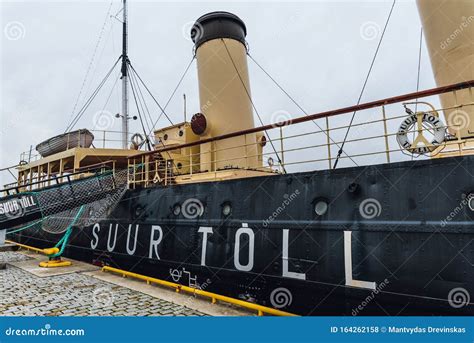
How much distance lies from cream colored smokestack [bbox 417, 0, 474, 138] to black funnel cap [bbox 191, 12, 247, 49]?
6.10 metres

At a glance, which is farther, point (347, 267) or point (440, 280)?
point (347, 267)

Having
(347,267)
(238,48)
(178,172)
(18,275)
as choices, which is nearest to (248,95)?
(238,48)

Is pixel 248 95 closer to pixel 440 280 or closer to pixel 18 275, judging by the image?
pixel 440 280

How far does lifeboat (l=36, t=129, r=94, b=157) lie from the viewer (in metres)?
14.0

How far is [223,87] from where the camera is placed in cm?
1033

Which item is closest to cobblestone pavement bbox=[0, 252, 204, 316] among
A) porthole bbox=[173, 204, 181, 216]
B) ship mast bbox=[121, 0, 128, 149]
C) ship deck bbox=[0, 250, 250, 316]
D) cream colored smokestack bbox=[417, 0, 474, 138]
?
ship deck bbox=[0, 250, 250, 316]

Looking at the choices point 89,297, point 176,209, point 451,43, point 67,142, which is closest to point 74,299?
point 89,297

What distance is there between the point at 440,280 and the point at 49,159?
15.3 m

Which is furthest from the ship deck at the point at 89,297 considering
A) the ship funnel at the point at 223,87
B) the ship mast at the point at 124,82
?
the ship mast at the point at 124,82

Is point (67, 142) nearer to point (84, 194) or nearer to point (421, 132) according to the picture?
point (84, 194)

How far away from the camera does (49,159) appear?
1431 centimetres

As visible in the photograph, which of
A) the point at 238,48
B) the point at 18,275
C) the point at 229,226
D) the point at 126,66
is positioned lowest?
the point at 18,275

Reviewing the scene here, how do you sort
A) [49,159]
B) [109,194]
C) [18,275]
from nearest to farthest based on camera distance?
[18,275], [109,194], [49,159]

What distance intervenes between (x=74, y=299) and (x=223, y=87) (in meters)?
7.26
